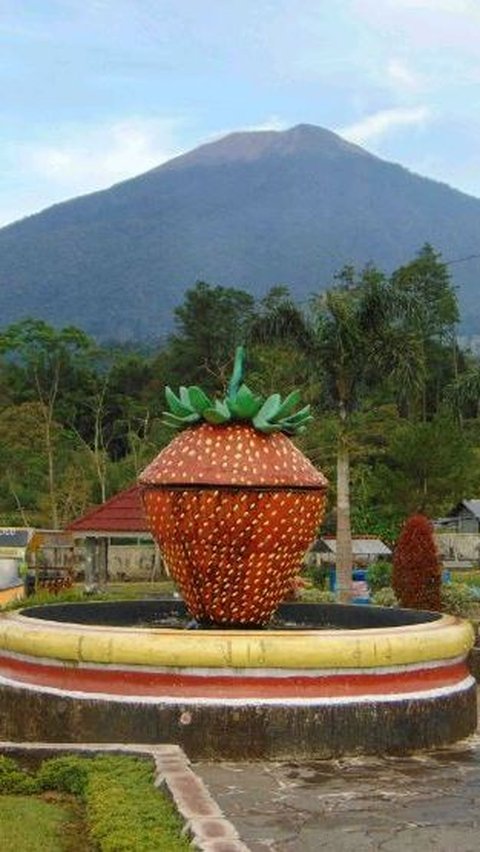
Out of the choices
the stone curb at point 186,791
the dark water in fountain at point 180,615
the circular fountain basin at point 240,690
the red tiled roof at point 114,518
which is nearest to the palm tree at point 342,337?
the red tiled roof at point 114,518

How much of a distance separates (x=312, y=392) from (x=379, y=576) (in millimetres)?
5911

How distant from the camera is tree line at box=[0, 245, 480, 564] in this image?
26969 mm

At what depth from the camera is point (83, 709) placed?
878 cm

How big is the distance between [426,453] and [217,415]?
3135cm

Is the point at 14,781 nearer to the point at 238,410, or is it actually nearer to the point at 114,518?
the point at 238,410

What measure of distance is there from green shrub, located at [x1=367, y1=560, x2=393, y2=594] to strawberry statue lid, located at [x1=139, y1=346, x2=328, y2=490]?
773 inches

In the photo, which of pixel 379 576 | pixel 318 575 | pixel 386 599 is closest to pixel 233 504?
pixel 386 599

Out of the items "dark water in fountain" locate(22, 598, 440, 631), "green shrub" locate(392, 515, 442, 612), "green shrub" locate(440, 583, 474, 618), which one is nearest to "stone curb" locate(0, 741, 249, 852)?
"dark water in fountain" locate(22, 598, 440, 631)

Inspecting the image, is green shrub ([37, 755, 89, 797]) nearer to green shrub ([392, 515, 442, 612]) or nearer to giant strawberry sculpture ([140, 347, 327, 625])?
giant strawberry sculpture ([140, 347, 327, 625])

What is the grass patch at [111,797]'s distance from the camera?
5.57 m

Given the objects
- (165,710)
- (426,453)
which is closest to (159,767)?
(165,710)

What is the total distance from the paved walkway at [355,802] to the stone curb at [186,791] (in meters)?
0.25

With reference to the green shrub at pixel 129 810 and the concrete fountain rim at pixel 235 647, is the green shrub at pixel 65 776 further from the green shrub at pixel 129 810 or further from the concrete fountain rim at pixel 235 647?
the concrete fountain rim at pixel 235 647

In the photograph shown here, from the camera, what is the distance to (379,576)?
31.1 meters
